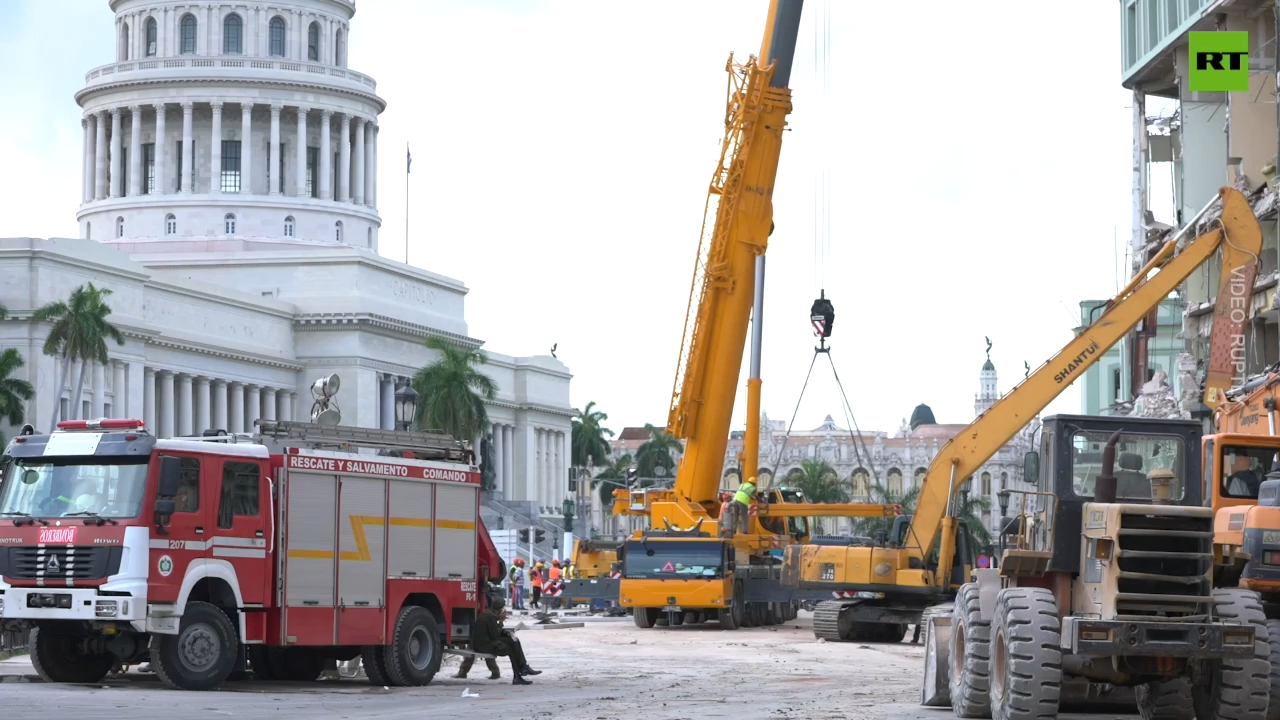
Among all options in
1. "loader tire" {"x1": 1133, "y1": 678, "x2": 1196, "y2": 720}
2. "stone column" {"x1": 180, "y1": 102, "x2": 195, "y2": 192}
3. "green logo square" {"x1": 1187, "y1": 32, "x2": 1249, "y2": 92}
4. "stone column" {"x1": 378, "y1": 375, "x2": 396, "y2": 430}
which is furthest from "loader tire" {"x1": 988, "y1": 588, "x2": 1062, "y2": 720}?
"stone column" {"x1": 180, "y1": 102, "x2": 195, "y2": 192}

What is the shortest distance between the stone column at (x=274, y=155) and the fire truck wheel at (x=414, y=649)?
12076cm

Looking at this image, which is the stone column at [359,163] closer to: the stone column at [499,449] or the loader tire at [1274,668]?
the stone column at [499,449]

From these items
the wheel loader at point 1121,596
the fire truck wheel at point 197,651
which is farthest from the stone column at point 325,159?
the wheel loader at point 1121,596

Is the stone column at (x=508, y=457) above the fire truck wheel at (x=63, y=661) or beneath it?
above

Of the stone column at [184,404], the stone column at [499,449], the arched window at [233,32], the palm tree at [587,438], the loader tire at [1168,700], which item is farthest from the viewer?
the palm tree at [587,438]

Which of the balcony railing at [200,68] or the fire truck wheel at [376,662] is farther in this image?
the balcony railing at [200,68]

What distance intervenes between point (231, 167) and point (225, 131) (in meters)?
2.33

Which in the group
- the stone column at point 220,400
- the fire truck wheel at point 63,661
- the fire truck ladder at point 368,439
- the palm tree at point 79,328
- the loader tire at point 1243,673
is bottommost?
the fire truck wheel at point 63,661

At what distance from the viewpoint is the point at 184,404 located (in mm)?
120000

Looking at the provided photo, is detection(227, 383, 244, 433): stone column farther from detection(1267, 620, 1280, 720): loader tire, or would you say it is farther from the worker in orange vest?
detection(1267, 620, 1280, 720): loader tire

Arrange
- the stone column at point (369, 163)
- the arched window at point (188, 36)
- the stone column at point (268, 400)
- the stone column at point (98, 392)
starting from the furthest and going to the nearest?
the stone column at point (369, 163)
the arched window at point (188, 36)
the stone column at point (268, 400)
the stone column at point (98, 392)

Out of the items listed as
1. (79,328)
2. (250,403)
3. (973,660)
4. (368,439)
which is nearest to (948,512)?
(368,439)

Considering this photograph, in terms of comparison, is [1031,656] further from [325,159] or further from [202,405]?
[325,159]

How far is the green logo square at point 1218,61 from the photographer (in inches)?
2069
